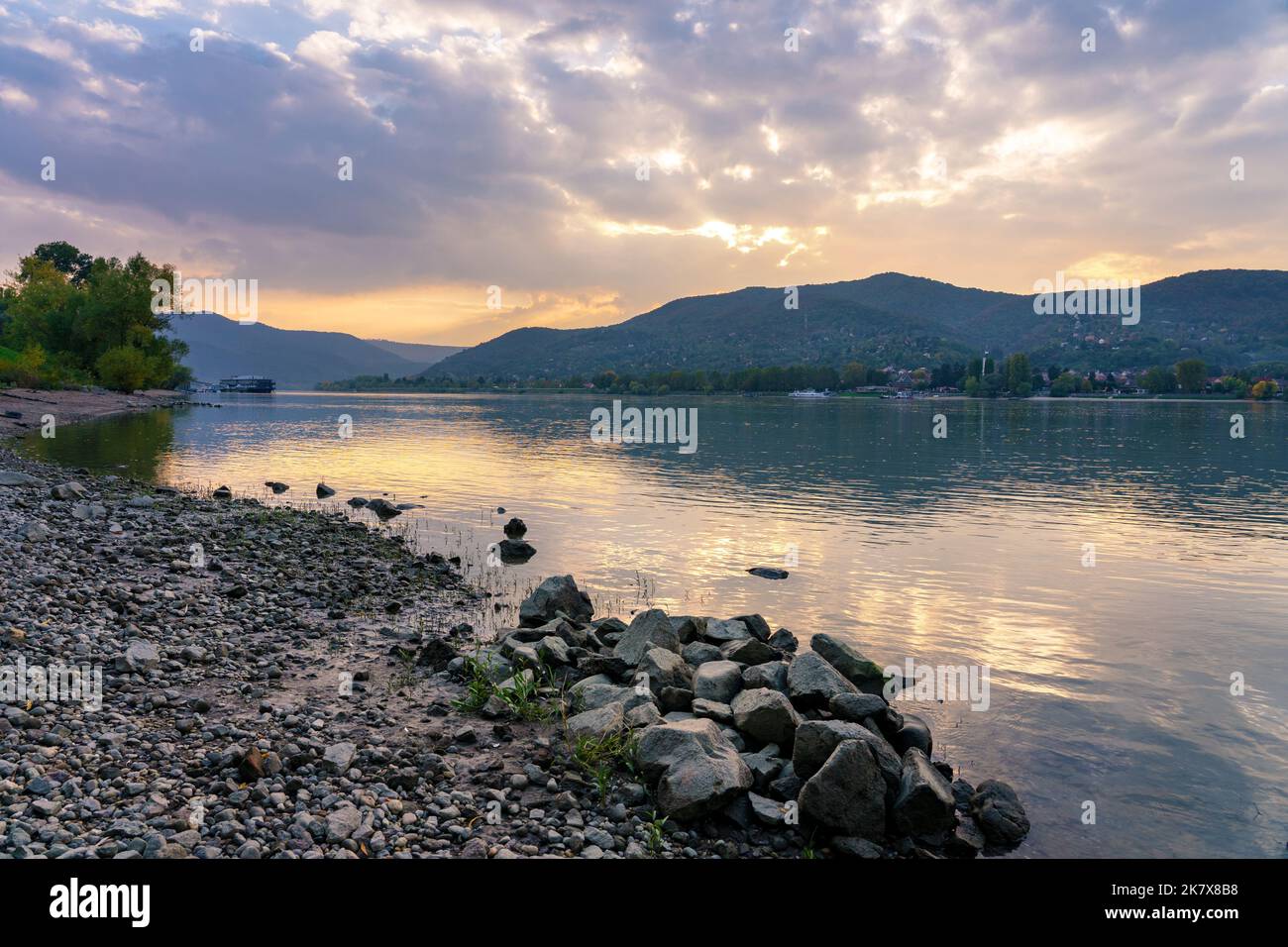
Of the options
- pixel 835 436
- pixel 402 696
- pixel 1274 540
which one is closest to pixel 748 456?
pixel 835 436

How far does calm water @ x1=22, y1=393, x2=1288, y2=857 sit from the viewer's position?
13688mm

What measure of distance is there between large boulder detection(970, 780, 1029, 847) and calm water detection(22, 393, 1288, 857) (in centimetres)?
24

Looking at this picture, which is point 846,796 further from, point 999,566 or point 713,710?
point 999,566

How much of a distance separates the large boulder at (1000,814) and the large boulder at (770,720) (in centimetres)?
284

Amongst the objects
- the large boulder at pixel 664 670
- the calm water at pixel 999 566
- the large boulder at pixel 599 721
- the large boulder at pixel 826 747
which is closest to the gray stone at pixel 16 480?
the calm water at pixel 999 566

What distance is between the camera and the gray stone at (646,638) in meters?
16.4

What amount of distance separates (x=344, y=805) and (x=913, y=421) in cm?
13001

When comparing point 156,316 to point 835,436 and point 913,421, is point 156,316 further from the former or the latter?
point 913,421

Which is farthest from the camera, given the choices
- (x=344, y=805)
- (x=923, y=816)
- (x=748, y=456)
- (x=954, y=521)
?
(x=748, y=456)

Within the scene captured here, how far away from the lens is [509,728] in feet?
42.7

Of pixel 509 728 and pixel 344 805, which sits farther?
pixel 509 728

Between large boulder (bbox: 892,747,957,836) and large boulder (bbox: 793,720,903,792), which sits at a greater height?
large boulder (bbox: 793,720,903,792)

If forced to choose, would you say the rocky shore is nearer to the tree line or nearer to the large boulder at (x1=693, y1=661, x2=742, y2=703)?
the large boulder at (x1=693, y1=661, x2=742, y2=703)

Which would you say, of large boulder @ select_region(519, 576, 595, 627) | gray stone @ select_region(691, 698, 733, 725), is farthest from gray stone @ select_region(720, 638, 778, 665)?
Result: large boulder @ select_region(519, 576, 595, 627)
